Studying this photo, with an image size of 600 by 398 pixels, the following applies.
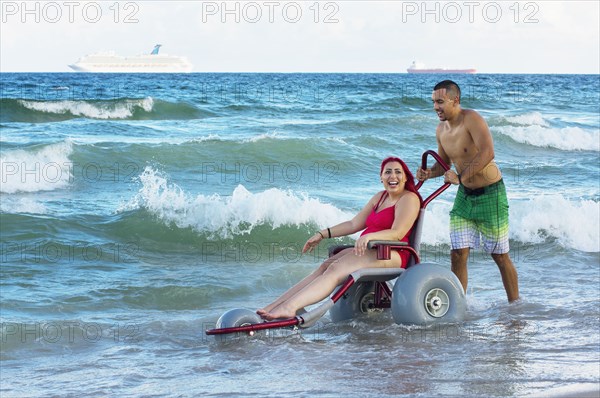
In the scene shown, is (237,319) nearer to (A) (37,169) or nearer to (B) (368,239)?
(B) (368,239)

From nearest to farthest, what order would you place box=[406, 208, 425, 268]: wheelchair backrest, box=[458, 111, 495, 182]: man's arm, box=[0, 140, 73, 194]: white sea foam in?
box=[406, 208, 425, 268]: wheelchair backrest
box=[458, 111, 495, 182]: man's arm
box=[0, 140, 73, 194]: white sea foam

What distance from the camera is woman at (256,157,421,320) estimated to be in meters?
5.88

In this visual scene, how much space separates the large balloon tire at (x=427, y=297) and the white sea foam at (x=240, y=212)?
5.07m

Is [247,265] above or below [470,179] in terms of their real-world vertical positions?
below

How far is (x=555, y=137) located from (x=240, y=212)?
1300 centimetres

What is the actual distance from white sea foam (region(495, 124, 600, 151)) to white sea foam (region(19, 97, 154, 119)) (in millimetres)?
11097

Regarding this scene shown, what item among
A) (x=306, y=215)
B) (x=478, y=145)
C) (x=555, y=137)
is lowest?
(x=306, y=215)

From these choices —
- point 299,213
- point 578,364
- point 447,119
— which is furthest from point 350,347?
point 299,213

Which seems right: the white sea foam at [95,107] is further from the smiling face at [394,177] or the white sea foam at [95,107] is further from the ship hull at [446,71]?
the ship hull at [446,71]

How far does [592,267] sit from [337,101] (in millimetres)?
22505

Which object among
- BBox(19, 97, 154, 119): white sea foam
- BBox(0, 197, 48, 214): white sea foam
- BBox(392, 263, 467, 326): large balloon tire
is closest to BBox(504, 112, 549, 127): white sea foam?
BBox(19, 97, 154, 119): white sea foam

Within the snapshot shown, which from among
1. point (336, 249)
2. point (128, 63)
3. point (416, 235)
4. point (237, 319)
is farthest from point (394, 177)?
point (128, 63)

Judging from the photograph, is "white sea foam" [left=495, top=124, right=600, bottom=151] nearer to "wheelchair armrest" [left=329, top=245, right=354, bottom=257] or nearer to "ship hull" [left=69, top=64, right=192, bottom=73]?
"wheelchair armrest" [left=329, top=245, right=354, bottom=257]

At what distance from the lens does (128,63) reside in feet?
313
